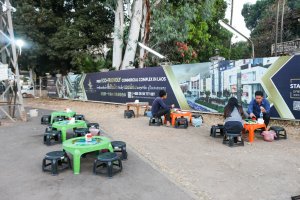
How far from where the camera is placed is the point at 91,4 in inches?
1062

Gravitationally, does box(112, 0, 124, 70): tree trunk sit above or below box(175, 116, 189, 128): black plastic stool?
above

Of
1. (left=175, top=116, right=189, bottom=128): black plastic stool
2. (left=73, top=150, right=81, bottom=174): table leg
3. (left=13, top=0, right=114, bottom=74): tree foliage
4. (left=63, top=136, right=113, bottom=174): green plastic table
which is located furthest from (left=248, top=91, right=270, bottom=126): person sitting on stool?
(left=13, top=0, right=114, bottom=74): tree foliage

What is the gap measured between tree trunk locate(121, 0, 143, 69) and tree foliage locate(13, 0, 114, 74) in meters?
4.99

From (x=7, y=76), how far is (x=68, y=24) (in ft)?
50.5

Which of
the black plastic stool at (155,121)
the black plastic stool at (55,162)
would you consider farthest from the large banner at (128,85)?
the black plastic stool at (55,162)

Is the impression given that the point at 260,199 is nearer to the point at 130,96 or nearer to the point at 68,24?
the point at 130,96

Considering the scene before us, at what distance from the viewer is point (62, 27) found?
26188 mm

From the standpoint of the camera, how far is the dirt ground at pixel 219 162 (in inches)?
199

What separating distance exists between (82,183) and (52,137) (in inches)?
146

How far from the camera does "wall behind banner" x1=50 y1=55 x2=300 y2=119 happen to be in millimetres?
11047

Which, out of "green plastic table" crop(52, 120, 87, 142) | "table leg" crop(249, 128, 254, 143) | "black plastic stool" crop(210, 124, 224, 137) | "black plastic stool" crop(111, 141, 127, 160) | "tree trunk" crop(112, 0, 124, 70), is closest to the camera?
"black plastic stool" crop(111, 141, 127, 160)

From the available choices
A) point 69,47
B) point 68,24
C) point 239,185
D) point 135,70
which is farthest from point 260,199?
point 68,24

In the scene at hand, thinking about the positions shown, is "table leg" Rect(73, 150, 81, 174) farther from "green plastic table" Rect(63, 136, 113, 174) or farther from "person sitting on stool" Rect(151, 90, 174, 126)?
"person sitting on stool" Rect(151, 90, 174, 126)

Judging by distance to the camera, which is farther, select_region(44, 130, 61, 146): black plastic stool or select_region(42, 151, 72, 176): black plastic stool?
select_region(44, 130, 61, 146): black plastic stool
